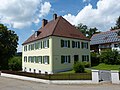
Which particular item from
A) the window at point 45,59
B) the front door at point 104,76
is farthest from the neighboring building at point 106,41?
the front door at point 104,76

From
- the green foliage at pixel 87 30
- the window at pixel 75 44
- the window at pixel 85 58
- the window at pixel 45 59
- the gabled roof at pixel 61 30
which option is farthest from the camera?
the green foliage at pixel 87 30

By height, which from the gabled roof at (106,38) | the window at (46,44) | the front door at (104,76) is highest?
the gabled roof at (106,38)

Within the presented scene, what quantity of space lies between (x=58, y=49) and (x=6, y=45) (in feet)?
65.0

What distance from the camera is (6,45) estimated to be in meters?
47.5

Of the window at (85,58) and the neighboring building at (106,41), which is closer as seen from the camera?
the window at (85,58)

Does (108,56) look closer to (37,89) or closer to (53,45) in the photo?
(53,45)

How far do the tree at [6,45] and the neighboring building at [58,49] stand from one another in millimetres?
8594

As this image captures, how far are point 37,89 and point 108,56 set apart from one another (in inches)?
891

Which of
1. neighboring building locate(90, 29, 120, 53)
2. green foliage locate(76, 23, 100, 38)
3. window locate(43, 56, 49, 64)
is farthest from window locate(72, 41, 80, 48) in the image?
green foliage locate(76, 23, 100, 38)

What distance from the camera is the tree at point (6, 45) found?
46.0 meters

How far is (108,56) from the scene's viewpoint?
122 feet

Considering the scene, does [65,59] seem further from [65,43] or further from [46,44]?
[46,44]

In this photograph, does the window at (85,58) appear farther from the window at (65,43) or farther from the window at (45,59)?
the window at (45,59)

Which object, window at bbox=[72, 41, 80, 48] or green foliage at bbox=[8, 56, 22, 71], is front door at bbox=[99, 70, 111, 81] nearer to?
window at bbox=[72, 41, 80, 48]
